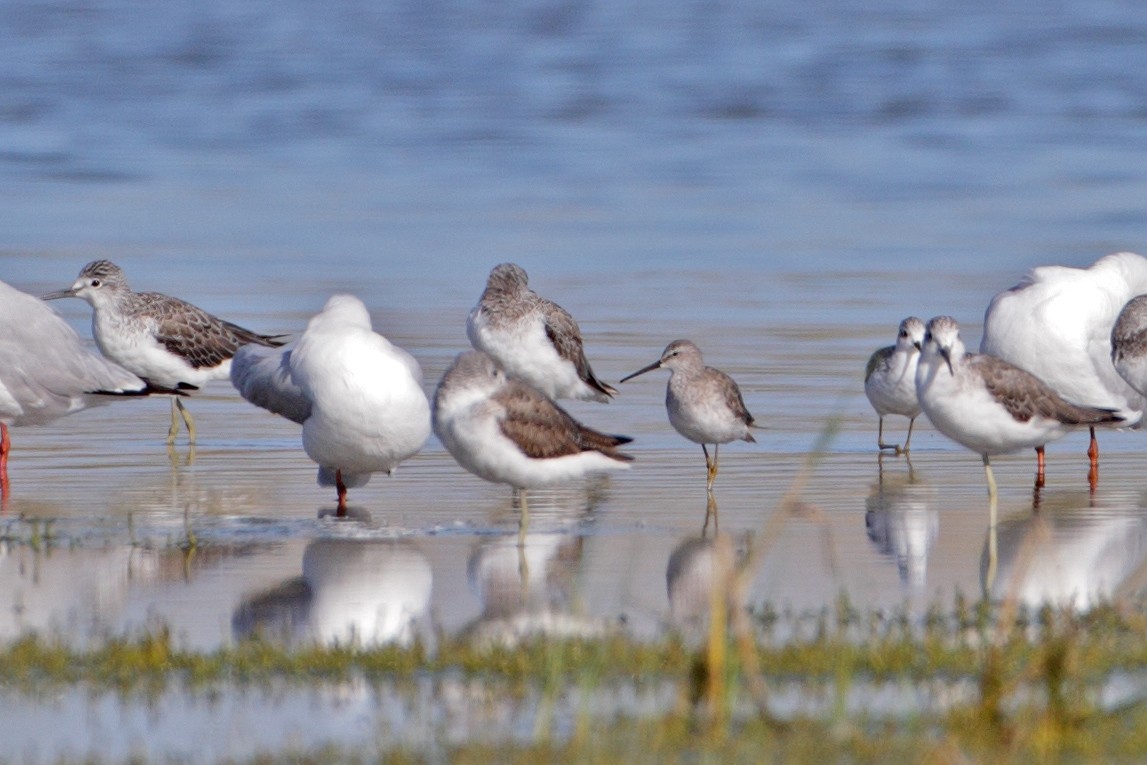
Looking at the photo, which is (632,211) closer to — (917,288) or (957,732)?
(917,288)

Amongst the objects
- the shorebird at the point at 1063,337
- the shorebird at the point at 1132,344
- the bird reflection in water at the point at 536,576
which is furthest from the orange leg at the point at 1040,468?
the bird reflection in water at the point at 536,576

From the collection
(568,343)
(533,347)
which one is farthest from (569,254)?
(533,347)

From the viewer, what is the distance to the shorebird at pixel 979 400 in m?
11.1

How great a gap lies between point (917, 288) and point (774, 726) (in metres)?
13.7

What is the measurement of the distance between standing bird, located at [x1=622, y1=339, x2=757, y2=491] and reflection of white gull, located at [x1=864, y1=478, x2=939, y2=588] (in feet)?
3.28

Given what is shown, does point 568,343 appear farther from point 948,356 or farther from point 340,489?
point 948,356

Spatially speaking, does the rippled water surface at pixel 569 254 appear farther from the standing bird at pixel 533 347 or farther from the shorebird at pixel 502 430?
the standing bird at pixel 533 347

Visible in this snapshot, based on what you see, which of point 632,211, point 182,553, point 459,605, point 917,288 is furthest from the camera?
point 632,211

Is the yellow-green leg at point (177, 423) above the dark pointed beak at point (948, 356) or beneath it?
beneath

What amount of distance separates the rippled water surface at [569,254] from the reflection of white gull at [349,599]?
0.03 metres

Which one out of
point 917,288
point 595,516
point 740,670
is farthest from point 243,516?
point 917,288

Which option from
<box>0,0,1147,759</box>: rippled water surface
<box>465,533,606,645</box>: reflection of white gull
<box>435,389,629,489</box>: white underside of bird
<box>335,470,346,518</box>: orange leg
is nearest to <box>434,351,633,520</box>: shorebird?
<box>435,389,629,489</box>: white underside of bird

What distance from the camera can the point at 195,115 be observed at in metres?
37.4

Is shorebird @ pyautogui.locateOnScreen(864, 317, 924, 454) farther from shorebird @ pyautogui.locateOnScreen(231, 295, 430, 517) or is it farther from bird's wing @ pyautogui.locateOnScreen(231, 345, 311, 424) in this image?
bird's wing @ pyautogui.locateOnScreen(231, 345, 311, 424)
